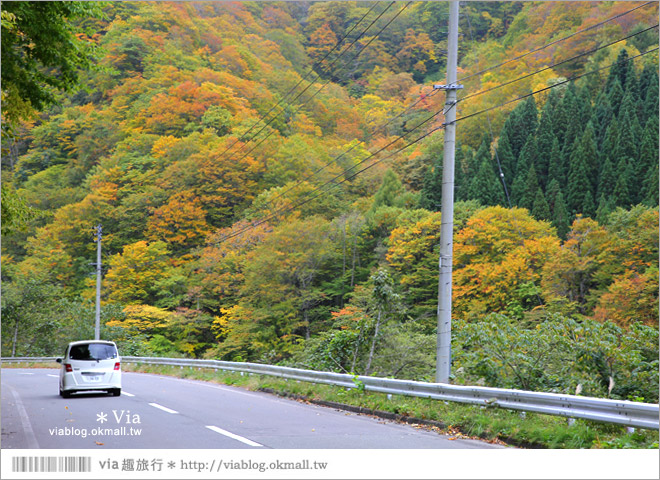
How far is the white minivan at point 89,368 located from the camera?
14211mm

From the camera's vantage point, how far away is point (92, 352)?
47.1 ft

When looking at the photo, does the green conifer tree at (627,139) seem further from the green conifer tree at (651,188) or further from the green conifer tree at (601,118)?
the green conifer tree at (651,188)

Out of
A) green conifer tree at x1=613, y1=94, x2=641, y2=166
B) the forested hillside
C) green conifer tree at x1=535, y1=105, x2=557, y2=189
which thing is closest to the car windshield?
the forested hillside

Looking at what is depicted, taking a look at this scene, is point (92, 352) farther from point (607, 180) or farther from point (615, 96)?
point (615, 96)

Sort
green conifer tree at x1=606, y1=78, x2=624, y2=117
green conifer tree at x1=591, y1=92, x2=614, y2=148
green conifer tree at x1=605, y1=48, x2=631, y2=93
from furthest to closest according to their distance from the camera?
green conifer tree at x1=605, y1=48, x2=631, y2=93
green conifer tree at x1=606, y1=78, x2=624, y2=117
green conifer tree at x1=591, y1=92, x2=614, y2=148

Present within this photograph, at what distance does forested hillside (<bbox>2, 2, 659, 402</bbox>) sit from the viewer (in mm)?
38969

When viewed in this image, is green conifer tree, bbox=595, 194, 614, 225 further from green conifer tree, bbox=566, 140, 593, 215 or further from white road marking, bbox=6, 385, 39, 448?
white road marking, bbox=6, 385, 39, 448

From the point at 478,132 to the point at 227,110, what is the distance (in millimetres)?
24900

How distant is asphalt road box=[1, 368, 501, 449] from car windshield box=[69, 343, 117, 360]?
947 millimetres

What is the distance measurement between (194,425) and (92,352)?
594 centimetres

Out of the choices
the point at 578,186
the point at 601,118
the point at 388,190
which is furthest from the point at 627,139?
the point at 388,190

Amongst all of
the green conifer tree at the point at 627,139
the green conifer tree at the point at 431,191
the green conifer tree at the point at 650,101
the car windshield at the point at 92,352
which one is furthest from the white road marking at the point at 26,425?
the green conifer tree at the point at 650,101

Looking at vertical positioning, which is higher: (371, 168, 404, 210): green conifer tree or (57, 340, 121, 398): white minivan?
(371, 168, 404, 210): green conifer tree

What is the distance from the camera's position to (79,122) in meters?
50.5
